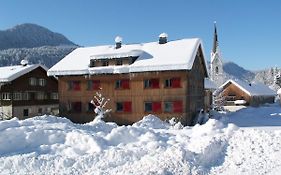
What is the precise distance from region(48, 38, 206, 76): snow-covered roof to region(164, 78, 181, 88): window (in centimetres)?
148

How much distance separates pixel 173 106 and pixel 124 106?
4995 millimetres

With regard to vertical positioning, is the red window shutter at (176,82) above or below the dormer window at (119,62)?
below

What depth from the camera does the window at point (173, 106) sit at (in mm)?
32763

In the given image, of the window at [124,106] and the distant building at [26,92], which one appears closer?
the window at [124,106]

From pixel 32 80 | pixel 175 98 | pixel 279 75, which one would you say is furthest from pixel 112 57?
pixel 279 75

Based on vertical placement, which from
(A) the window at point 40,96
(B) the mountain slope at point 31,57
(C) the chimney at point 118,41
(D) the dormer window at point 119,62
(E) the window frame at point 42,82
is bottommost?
(A) the window at point 40,96

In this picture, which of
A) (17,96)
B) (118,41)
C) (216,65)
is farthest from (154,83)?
(216,65)

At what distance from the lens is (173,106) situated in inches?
1299

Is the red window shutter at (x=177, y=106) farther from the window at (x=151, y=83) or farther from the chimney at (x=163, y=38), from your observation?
the chimney at (x=163, y=38)

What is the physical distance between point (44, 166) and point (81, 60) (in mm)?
24031

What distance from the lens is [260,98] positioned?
64.1 m

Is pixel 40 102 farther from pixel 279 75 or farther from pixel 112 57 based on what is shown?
pixel 279 75

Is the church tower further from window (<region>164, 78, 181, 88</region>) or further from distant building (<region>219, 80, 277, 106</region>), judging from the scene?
window (<region>164, 78, 181, 88</region>)

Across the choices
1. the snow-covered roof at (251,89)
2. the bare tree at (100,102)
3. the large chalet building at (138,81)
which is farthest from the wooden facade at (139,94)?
the snow-covered roof at (251,89)
